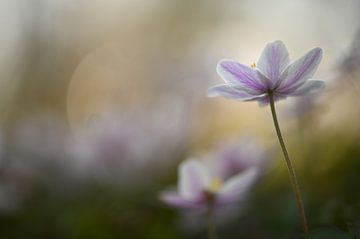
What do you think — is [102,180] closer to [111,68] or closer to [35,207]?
[35,207]

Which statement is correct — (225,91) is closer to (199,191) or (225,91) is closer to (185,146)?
(199,191)

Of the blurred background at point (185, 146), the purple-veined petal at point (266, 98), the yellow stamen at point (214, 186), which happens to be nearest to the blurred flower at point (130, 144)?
the blurred background at point (185, 146)

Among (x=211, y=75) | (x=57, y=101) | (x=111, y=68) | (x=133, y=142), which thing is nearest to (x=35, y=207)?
(x=133, y=142)

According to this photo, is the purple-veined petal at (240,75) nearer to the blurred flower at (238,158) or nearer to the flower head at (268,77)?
the flower head at (268,77)

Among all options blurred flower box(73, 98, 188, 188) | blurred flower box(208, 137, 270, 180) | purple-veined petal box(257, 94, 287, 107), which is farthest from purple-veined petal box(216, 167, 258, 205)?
blurred flower box(73, 98, 188, 188)

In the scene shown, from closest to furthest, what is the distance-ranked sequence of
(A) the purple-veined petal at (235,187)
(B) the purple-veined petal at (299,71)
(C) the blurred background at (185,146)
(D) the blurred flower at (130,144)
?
(B) the purple-veined petal at (299,71) → (A) the purple-veined petal at (235,187) → (C) the blurred background at (185,146) → (D) the blurred flower at (130,144)
